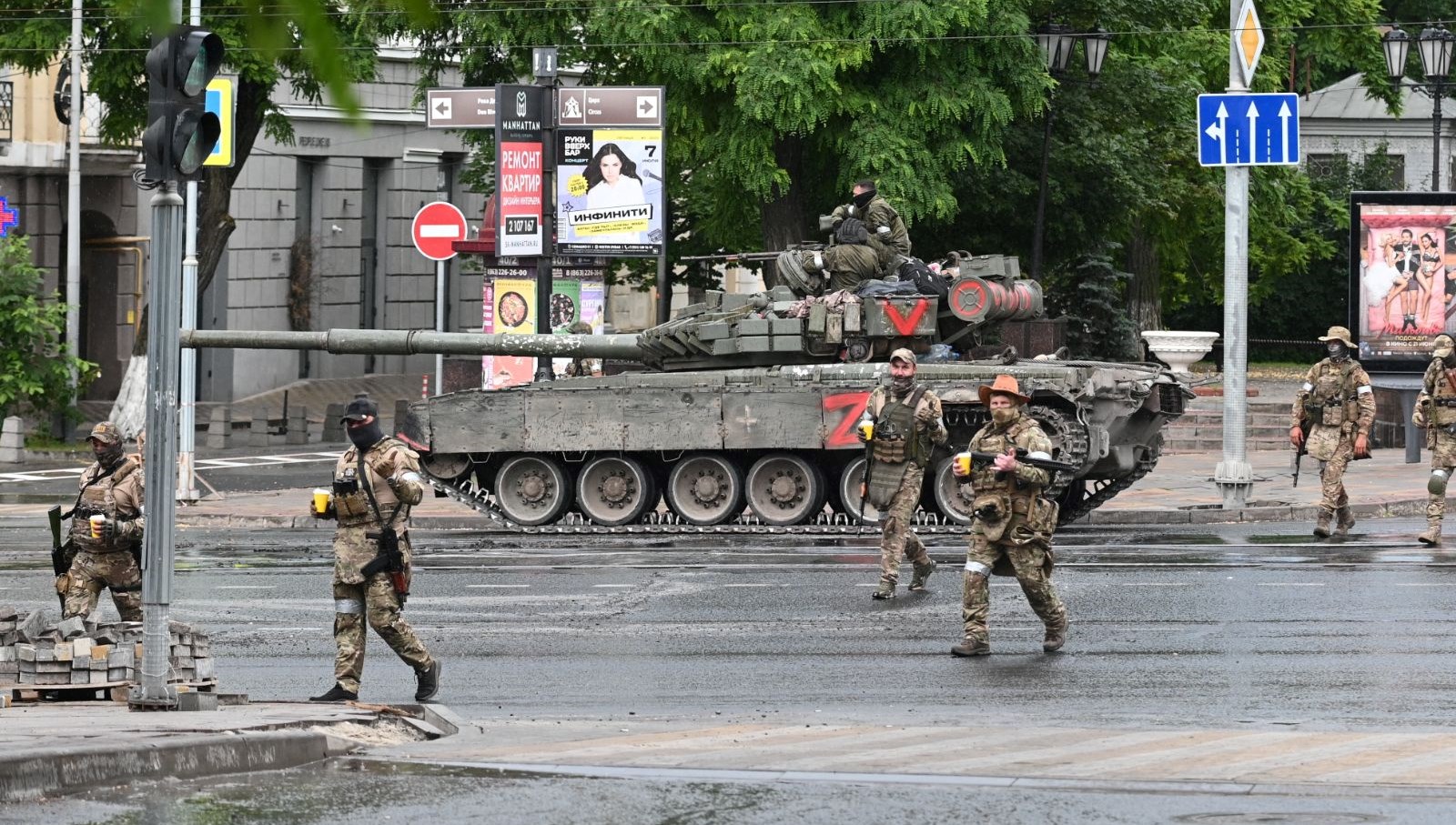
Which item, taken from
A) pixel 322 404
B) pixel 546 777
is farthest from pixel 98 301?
pixel 546 777

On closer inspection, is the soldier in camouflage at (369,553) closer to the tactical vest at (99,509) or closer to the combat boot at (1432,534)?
the tactical vest at (99,509)

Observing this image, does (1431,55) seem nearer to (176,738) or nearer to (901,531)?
(901,531)

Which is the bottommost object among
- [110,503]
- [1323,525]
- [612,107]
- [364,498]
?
[1323,525]

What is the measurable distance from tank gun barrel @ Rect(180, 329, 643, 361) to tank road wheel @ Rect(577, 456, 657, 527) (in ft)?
3.96

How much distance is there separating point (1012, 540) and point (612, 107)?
568 inches

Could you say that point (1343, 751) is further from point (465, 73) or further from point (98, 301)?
point (98, 301)

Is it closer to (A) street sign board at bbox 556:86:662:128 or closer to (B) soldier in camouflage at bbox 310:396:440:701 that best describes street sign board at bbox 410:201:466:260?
(A) street sign board at bbox 556:86:662:128

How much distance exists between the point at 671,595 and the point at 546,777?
700cm

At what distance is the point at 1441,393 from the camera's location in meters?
18.0

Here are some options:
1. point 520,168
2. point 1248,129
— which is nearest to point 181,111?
point 1248,129

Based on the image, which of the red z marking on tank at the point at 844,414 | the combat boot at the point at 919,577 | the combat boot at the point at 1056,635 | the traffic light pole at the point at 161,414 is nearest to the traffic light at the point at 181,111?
the traffic light pole at the point at 161,414

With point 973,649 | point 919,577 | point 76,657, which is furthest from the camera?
point 919,577

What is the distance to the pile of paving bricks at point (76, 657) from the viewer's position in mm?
10352

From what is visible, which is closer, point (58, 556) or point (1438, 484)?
point (58, 556)
